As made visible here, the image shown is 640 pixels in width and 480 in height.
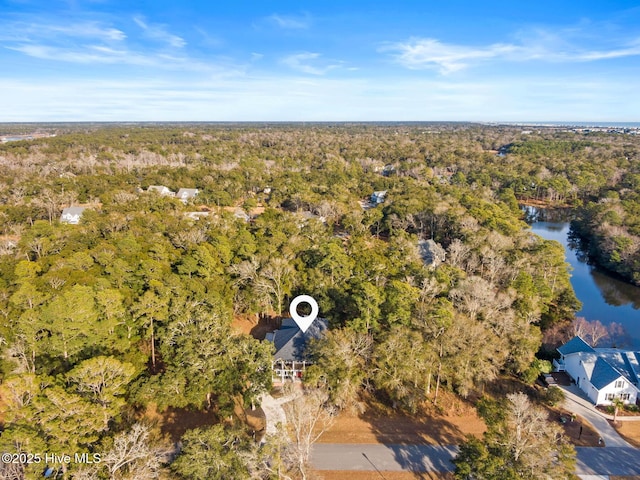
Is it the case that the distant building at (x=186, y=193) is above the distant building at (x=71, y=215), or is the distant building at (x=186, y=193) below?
above

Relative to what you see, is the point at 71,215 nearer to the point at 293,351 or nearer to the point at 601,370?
the point at 293,351

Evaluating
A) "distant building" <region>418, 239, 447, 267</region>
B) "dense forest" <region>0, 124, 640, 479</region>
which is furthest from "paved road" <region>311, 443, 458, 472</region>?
"distant building" <region>418, 239, 447, 267</region>

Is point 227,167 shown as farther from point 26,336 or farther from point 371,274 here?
point 26,336

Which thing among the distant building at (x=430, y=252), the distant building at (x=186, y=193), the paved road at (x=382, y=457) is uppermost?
the distant building at (x=186, y=193)

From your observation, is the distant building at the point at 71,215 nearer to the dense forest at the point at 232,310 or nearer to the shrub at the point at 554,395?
the dense forest at the point at 232,310

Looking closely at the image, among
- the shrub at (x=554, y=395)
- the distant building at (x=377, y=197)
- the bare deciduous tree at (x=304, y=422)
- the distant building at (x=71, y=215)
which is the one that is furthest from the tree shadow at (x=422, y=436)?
the distant building at (x=71, y=215)

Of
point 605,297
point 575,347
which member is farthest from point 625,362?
point 605,297
